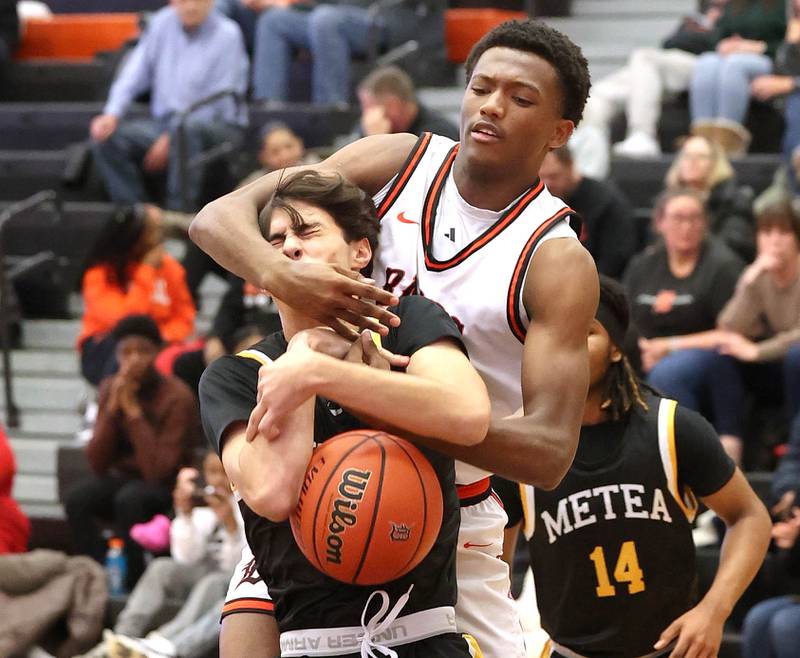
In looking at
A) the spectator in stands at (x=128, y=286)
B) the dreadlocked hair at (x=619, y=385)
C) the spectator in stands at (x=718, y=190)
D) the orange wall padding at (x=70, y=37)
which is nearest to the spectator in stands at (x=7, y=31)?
the orange wall padding at (x=70, y=37)

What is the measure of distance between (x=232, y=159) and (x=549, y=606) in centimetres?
599

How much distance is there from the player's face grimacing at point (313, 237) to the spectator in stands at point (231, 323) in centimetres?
482

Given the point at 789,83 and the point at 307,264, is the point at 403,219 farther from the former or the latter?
the point at 789,83

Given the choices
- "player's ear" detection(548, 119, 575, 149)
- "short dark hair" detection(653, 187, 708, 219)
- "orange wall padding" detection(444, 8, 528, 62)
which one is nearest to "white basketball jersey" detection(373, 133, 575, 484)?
"player's ear" detection(548, 119, 575, 149)

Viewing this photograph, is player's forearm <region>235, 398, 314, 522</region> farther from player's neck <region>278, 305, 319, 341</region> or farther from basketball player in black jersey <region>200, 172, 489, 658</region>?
player's neck <region>278, 305, 319, 341</region>

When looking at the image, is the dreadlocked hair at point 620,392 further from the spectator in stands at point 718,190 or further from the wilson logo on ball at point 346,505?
the spectator in stands at point 718,190

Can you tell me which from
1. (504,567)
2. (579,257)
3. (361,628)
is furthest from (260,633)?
(579,257)

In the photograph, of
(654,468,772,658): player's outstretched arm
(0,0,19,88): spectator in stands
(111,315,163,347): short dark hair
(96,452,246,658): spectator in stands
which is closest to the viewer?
(654,468,772,658): player's outstretched arm

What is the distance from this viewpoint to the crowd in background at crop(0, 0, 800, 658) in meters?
6.86

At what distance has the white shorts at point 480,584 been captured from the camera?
3372 millimetres

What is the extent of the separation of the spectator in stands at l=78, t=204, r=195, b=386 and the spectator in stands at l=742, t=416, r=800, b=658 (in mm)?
3860

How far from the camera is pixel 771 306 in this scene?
6.87 meters

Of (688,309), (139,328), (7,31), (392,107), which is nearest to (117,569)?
(139,328)

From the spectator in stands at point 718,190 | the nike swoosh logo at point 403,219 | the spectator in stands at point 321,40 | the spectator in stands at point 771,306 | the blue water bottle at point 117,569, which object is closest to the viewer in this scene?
the nike swoosh logo at point 403,219
